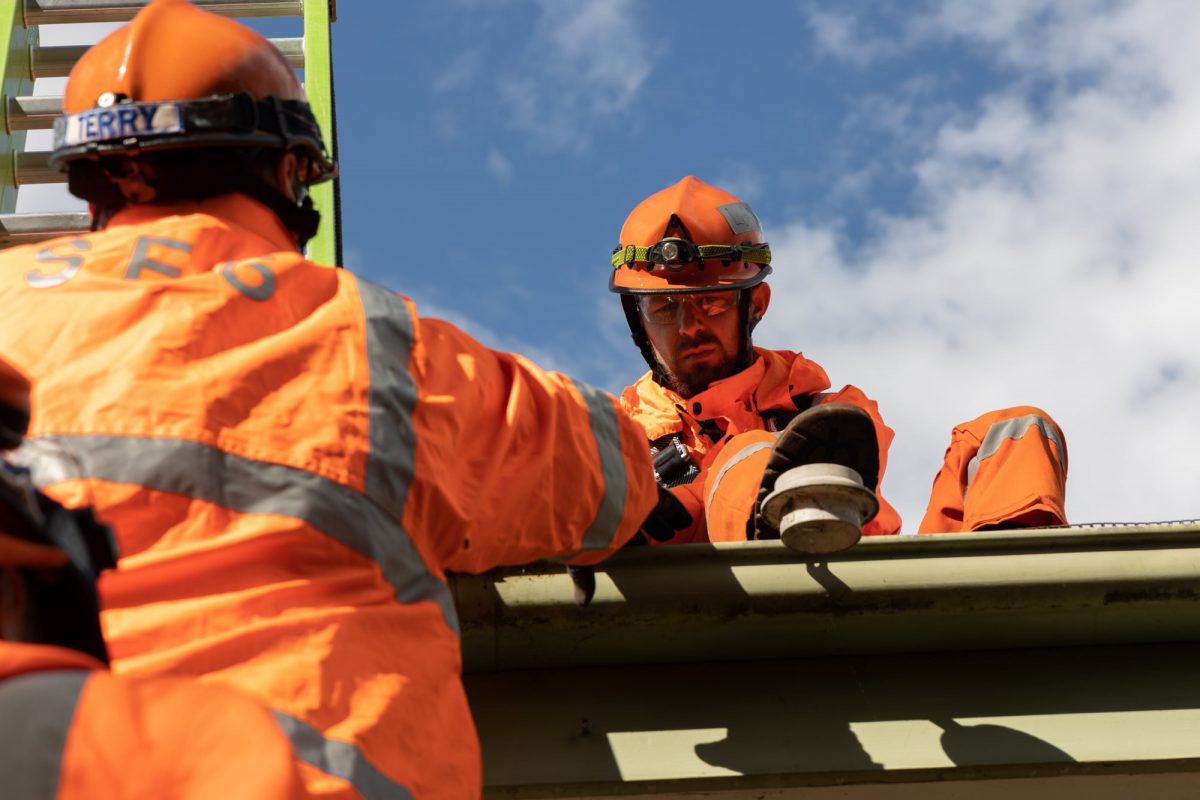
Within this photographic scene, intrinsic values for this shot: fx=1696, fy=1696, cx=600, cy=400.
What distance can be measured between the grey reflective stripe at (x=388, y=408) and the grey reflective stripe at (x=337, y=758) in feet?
1.26

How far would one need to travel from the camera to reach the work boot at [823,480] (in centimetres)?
327

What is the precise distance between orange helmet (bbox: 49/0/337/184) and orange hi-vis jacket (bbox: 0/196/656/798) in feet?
0.56

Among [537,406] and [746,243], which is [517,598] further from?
[746,243]

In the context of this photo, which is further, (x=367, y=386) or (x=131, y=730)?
(x=367, y=386)

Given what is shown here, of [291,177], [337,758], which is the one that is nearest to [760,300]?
[291,177]

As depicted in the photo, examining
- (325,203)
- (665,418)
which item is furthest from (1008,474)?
(325,203)

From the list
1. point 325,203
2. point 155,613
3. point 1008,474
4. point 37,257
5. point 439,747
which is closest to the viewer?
point 155,613

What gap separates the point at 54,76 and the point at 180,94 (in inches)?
129

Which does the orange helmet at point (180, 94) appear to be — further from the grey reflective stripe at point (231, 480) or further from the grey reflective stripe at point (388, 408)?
the grey reflective stripe at point (231, 480)

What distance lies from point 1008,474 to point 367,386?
2362mm

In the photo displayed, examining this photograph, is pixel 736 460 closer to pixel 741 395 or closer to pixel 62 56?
pixel 741 395

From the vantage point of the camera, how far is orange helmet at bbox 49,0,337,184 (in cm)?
287

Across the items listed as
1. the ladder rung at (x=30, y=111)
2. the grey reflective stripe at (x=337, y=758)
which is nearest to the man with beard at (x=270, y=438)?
the grey reflective stripe at (x=337, y=758)

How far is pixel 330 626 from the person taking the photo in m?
2.26
